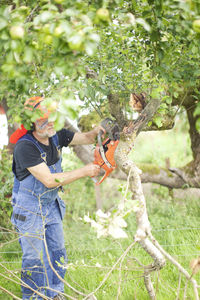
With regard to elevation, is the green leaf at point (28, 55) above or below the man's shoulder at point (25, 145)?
above

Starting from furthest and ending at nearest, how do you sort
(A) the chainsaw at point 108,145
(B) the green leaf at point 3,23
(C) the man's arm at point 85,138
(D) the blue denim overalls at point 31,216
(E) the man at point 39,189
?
(C) the man's arm at point 85,138, (D) the blue denim overalls at point 31,216, (E) the man at point 39,189, (A) the chainsaw at point 108,145, (B) the green leaf at point 3,23

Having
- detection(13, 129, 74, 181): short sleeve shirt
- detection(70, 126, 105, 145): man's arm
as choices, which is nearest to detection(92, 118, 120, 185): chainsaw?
detection(70, 126, 105, 145): man's arm

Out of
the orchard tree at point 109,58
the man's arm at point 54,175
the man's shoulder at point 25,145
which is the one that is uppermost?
the orchard tree at point 109,58

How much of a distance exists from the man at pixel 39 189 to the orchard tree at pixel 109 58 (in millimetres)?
425

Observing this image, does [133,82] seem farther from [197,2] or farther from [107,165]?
[197,2]

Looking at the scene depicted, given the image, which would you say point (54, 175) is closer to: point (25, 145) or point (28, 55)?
point (25, 145)

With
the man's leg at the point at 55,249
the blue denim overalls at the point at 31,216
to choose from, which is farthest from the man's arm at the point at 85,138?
the man's leg at the point at 55,249

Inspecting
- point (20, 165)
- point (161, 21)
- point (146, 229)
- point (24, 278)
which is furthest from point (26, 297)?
point (161, 21)

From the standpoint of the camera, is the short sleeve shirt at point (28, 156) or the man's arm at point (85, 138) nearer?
the short sleeve shirt at point (28, 156)

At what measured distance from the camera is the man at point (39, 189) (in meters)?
2.53

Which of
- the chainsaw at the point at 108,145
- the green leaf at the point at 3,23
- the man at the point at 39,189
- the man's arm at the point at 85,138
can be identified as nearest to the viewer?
the green leaf at the point at 3,23

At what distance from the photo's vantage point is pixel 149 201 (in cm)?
541

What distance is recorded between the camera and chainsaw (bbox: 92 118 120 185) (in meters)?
2.42

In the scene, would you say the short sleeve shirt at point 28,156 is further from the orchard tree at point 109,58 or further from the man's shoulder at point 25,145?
the orchard tree at point 109,58
